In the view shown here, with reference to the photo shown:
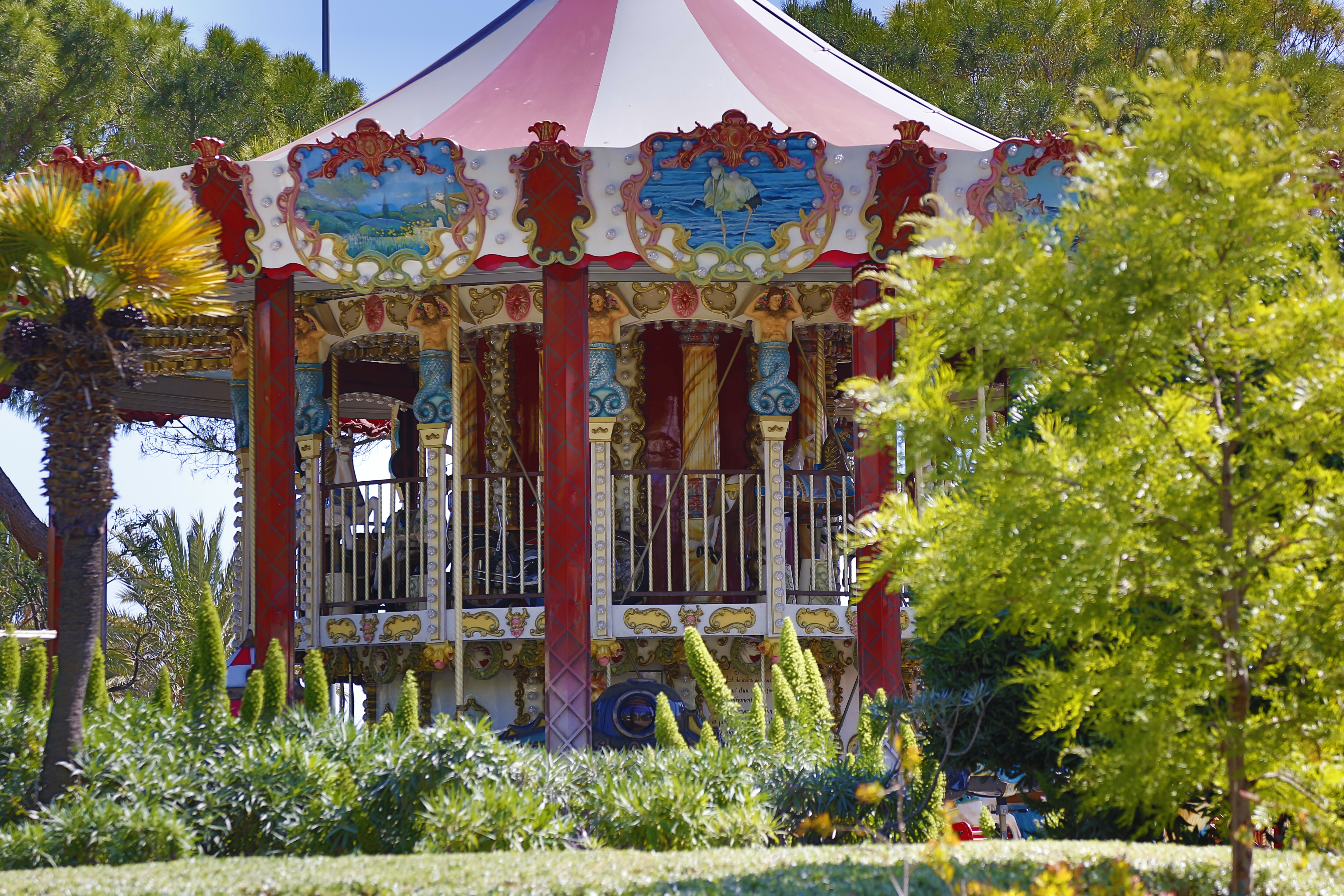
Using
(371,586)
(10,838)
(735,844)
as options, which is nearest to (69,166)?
(371,586)

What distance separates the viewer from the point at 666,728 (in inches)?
369

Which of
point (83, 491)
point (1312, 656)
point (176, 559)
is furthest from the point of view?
point (176, 559)

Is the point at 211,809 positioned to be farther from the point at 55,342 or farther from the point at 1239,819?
the point at 1239,819

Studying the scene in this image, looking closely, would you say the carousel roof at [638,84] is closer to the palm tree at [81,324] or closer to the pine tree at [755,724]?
the palm tree at [81,324]

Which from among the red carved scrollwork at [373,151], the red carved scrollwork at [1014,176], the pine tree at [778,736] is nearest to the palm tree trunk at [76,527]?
the red carved scrollwork at [373,151]

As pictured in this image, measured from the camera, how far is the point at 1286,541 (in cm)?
624

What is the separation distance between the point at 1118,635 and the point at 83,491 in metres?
5.44

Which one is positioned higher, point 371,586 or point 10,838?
point 371,586

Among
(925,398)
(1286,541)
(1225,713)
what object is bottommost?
(1225,713)

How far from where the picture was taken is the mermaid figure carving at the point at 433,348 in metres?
13.5

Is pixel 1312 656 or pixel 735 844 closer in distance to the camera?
pixel 1312 656

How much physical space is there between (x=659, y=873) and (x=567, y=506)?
485cm

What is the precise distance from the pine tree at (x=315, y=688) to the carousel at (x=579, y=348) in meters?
2.44

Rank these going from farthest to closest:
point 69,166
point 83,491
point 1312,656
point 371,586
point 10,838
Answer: point 371,586 → point 69,166 → point 83,491 → point 10,838 → point 1312,656
